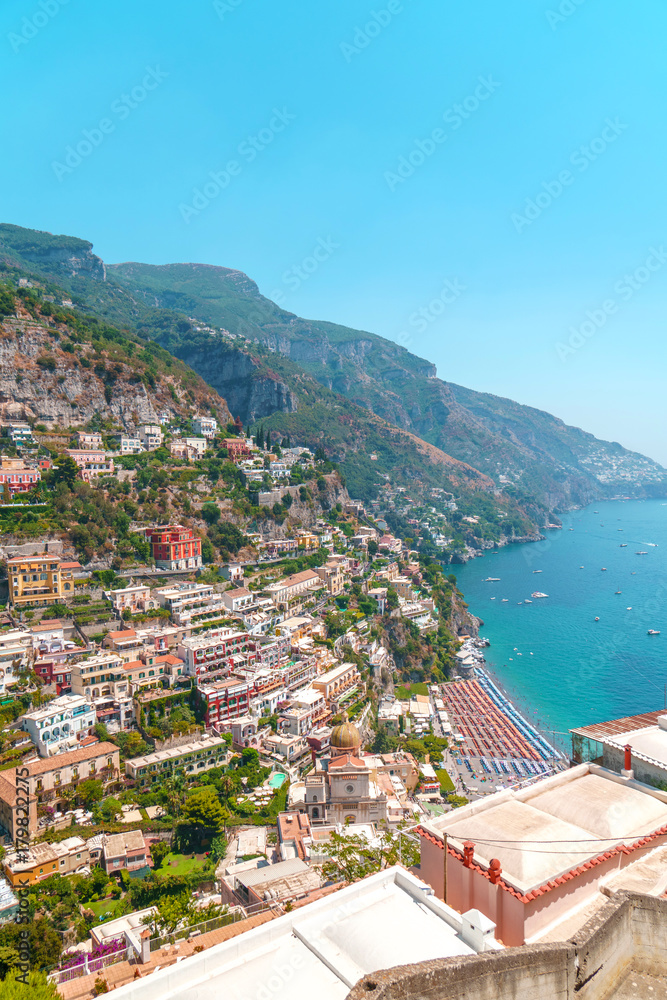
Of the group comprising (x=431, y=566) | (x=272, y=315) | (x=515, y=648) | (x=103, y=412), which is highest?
(x=272, y=315)

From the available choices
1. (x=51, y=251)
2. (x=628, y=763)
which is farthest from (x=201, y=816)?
(x=51, y=251)

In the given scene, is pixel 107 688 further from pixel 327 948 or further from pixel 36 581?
pixel 327 948

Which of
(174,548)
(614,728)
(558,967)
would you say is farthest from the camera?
(174,548)

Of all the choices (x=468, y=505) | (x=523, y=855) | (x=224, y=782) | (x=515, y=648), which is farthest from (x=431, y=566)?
(x=523, y=855)

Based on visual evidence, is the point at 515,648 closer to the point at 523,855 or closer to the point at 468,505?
the point at 523,855

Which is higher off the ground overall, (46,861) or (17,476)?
(17,476)

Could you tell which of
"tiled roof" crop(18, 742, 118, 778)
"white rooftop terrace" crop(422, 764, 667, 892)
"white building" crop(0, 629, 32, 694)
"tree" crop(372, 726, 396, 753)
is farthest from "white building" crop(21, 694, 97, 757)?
"white rooftop terrace" crop(422, 764, 667, 892)

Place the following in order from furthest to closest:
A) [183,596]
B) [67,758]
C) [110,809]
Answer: [183,596] < [67,758] < [110,809]
